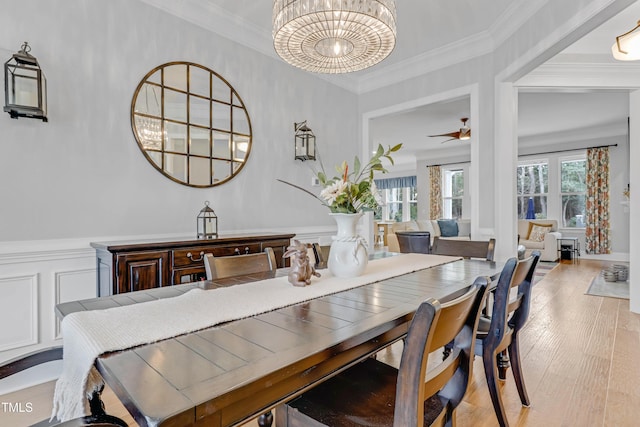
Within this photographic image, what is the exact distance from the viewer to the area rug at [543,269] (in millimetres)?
5282

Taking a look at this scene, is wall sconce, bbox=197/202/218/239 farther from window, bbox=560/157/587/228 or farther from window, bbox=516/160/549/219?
window, bbox=560/157/587/228

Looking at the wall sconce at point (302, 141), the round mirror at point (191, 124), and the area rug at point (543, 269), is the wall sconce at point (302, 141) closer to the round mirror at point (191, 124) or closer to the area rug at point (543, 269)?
the round mirror at point (191, 124)

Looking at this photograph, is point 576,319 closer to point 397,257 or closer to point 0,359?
point 397,257

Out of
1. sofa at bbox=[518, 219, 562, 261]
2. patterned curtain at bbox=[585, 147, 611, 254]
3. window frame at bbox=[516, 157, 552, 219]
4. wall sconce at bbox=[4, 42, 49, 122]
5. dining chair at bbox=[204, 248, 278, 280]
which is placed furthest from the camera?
window frame at bbox=[516, 157, 552, 219]

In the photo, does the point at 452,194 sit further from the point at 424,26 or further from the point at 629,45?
the point at 629,45

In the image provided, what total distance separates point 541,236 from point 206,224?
7.08m

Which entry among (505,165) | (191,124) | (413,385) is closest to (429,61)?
(505,165)

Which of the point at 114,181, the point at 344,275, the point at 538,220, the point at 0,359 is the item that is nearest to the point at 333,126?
the point at 114,181

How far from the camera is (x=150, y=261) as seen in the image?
215 centimetres

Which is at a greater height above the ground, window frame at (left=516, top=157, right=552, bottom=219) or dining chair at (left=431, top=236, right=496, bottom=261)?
window frame at (left=516, top=157, right=552, bottom=219)

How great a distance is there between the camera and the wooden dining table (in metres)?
0.64

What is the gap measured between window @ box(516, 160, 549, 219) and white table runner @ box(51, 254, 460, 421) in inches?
322

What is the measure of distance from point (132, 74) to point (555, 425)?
340 cm

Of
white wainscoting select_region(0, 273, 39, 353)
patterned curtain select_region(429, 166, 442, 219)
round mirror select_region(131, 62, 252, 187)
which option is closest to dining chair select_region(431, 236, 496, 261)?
round mirror select_region(131, 62, 252, 187)
